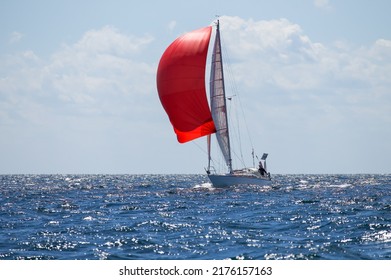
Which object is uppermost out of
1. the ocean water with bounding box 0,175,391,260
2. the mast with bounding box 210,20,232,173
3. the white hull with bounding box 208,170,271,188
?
the mast with bounding box 210,20,232,173

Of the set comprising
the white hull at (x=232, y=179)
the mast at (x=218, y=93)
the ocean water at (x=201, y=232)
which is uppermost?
the mast at (x=218, y=93)

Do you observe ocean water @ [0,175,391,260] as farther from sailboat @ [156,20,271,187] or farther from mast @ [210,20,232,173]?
mast @ [210,20,232,173]

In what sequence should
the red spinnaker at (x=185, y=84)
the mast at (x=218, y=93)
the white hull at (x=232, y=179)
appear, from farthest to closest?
the mast at (x=218, y=93) → the white hull at (x=232, y=179) → the red spinnaker at (x=185, y=84)

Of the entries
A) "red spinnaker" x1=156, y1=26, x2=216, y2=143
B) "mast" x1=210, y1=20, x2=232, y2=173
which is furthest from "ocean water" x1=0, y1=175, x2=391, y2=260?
"mast" x1=210, y1=20, x2=232, y2=173

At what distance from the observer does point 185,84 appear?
4497cm

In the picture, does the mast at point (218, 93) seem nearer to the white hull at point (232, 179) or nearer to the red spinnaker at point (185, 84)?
the red spinnaker at point (185, 84)

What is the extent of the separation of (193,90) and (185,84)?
70 centimetres

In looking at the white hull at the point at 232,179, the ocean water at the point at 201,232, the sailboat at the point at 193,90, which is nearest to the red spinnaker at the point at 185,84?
the sailboat at the point at 193,90

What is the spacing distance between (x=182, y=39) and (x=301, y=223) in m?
25.1

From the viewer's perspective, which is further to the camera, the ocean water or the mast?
the mast

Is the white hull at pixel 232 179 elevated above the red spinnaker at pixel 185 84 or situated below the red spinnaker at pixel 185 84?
below

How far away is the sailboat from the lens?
4488cm

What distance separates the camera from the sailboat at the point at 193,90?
1767 inches
